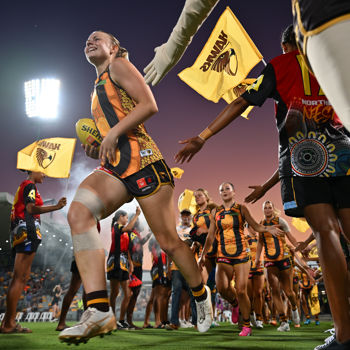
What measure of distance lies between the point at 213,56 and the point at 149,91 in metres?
6.35

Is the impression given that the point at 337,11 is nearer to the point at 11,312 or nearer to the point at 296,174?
the point at 296,174

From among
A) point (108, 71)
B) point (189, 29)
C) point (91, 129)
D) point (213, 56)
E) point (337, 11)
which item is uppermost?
point (213, 56)

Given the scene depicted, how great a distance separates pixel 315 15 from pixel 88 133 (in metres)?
2.65

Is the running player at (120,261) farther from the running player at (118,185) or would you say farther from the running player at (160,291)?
the running player at (118,185)

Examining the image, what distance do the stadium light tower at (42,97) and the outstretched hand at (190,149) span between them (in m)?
20.4

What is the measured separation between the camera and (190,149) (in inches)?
100

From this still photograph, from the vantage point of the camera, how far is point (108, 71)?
10.7ft

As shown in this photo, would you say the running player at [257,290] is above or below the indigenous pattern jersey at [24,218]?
below

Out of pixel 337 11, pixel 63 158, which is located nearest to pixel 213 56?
pixel 63 158

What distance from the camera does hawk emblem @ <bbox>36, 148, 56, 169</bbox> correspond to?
9.56 metres

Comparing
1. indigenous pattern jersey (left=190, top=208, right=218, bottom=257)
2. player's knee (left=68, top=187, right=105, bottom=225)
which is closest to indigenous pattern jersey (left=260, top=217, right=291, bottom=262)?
indigenous pattern jersey (left=190, top=208, right=218, bottom=257)

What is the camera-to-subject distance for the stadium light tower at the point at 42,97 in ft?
71.7

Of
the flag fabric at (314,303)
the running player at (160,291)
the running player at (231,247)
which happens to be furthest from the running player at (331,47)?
the flag fabric at (314,303)

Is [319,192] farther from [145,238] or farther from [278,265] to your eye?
[145,238]
